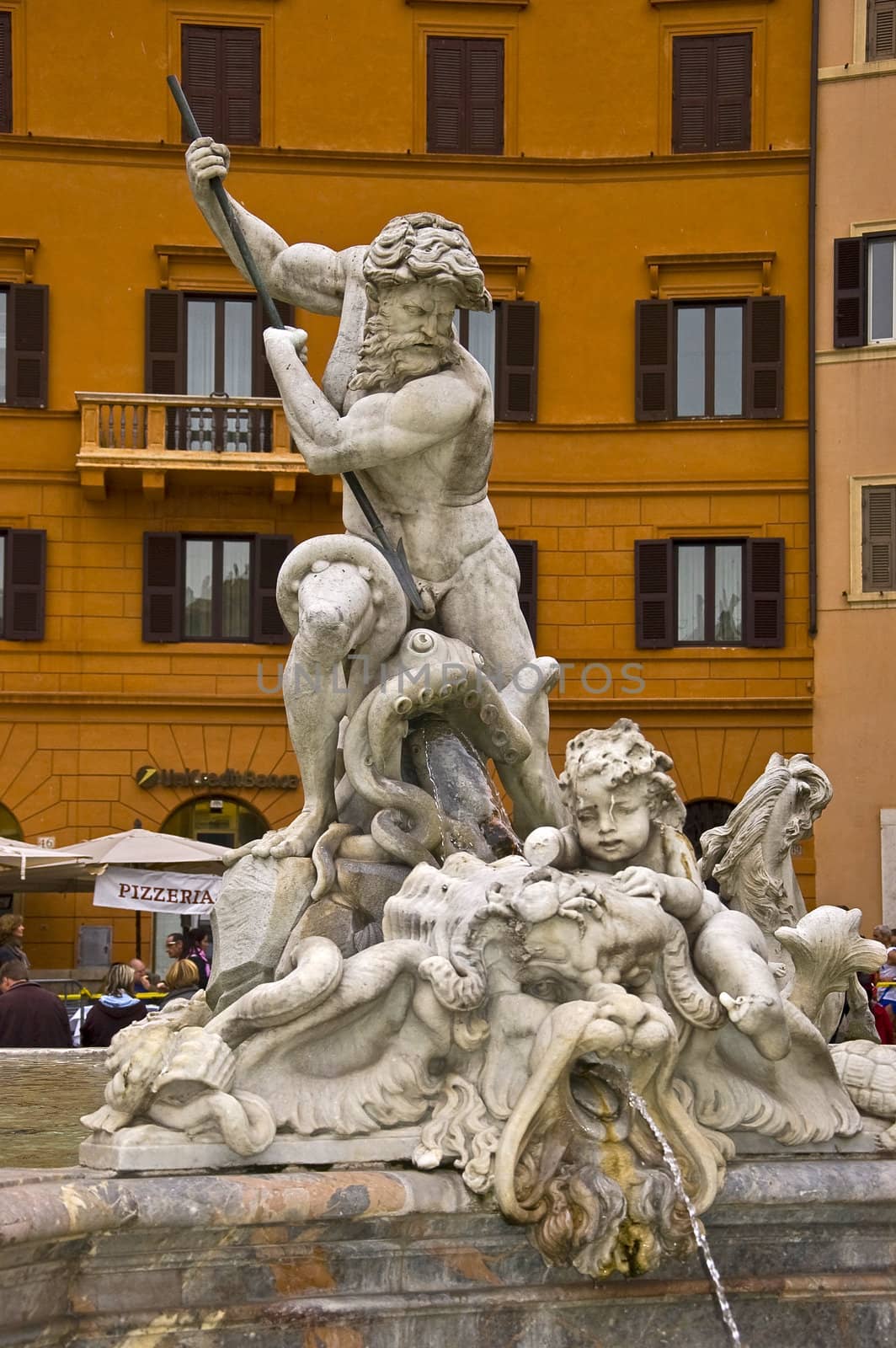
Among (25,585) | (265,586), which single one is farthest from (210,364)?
(25,585)

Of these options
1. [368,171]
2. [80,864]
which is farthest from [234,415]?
[80,864]

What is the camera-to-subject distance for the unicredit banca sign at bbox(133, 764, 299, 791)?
26.3m

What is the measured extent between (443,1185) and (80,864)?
1453 centimetres

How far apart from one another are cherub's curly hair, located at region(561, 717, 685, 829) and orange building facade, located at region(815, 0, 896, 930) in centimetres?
2183

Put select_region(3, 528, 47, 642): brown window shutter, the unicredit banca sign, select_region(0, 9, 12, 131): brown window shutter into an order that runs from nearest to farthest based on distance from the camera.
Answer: the unicredit banca sign
select_region(3, 528, 47, 642): brown window shutter
select_region(0, 9, 12, 131): brown window shutter

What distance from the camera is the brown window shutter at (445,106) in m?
28.2

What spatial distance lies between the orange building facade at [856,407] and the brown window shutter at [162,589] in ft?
26.8

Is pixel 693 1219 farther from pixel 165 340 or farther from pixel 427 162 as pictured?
pixel 427 162

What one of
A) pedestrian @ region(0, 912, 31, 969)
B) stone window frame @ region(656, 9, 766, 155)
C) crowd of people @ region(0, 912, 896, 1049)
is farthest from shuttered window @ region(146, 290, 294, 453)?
crowd of people @ region(0, 912, 896, 1049)

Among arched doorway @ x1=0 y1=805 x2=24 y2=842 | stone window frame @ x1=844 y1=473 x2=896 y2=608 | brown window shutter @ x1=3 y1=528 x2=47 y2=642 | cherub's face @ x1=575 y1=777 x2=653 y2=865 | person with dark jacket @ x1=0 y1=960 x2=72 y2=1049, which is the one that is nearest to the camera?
cherub's face @ x1=575 y1=777 x2=653 y2=865

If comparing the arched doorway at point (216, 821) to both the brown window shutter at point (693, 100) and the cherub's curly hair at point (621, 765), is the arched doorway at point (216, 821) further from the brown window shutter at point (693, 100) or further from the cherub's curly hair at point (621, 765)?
the cherub's curly hair at point (621, 765)

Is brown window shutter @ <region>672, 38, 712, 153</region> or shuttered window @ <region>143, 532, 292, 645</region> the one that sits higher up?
brown window shutter @ <region>672, 38, 712, 153</region>

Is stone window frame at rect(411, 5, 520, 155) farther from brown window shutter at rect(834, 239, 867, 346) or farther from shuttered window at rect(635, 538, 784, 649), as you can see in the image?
shuttered window at rect(635, 538, 784, 649)

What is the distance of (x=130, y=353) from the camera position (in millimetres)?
27484
